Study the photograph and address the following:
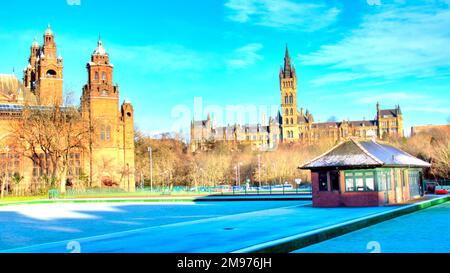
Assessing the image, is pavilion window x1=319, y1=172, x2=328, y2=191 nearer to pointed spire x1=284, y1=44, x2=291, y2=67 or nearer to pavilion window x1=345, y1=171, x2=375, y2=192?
pavilion window x1=345, y1=171, x2=375, y2=192

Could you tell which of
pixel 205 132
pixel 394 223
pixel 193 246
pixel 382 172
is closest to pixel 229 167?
pixel 382 172

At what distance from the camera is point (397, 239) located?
15.8m

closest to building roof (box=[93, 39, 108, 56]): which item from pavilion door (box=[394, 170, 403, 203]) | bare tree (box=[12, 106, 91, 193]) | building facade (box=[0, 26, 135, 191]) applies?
building facade (box=[0, 26, 135, 191])

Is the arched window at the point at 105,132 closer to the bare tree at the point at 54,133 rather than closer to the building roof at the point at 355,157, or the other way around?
the bare tree at the point at 54,133

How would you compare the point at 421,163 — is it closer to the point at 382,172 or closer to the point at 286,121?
the point at 382,172

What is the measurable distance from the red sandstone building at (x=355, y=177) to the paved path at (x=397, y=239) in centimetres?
763

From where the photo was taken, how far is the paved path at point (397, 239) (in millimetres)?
13922

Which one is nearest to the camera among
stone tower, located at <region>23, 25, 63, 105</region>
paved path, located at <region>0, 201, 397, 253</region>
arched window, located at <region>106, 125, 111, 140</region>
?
paved path, located at <region>0, 201, 397, 253</region>

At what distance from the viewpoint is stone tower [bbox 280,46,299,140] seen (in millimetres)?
182125

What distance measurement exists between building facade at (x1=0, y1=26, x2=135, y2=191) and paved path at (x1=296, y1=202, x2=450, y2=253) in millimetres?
51251

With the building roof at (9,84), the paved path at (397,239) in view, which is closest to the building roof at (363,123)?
the building roof at (9,84)

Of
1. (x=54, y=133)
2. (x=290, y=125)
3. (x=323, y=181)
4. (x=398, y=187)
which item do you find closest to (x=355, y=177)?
(x=323, y=181)

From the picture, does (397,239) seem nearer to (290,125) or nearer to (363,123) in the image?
(290,125)
